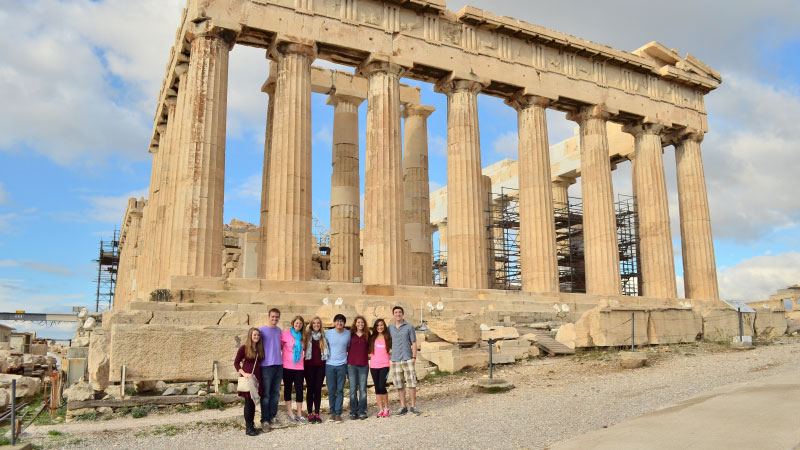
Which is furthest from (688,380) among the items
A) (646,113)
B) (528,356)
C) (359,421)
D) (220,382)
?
(646,113)

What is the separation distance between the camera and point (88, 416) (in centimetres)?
1012

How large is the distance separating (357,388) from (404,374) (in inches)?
29.6

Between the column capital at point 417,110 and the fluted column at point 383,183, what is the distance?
209 inches

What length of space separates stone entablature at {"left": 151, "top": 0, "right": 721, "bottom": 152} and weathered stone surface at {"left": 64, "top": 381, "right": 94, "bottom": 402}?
1213 centimetres

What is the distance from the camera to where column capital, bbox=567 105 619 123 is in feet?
86.1

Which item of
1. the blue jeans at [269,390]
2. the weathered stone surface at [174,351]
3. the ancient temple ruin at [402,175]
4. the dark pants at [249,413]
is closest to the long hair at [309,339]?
the blue jeans at [269,390]

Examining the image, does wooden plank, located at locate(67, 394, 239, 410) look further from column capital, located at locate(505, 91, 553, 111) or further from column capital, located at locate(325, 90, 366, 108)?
column capital, located at locate(505, 91, 553, 111)

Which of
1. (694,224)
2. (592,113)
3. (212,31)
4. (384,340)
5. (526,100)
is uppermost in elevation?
(212,31)

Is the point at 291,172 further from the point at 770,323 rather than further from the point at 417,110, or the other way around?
the point at 770,323

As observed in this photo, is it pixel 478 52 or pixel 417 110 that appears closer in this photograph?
pixel 478 52

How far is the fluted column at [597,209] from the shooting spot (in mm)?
25062

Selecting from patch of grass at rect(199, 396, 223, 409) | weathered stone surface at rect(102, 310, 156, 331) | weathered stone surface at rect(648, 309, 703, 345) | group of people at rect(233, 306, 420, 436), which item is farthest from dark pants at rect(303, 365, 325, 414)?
weathered stone surface at rect(648, 309, 703, 345)

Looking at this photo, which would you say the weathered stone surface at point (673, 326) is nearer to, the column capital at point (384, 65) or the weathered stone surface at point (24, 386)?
the column capital at point (384, 65)

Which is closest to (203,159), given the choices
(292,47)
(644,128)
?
(292,47)
